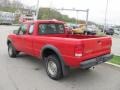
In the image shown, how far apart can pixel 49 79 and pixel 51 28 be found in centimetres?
221

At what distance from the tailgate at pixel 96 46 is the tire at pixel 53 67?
3.35ft

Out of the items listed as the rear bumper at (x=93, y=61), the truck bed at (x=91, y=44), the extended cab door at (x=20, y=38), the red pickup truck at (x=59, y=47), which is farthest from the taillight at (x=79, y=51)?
the extended cab door at (x=20, y=38)

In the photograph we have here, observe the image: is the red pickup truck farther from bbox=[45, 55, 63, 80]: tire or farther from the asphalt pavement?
the asphalt pavement

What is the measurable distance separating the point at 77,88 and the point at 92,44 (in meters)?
1.31

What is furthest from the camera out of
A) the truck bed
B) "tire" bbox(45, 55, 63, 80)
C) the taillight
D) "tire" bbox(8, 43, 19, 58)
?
"tire" bbox(8, 43, 19, 58)

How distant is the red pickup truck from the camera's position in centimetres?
538

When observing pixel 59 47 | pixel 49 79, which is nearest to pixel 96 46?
pixel 59 47

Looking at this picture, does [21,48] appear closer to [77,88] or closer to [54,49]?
[54,49]

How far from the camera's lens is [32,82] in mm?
5934

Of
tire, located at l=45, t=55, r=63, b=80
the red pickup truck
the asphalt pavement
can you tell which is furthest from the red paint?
the asphalt pavement

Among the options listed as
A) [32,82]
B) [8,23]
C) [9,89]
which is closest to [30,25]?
[32,82]

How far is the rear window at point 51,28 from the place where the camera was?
7.27m

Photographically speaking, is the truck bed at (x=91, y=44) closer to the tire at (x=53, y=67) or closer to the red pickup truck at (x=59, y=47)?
the red pickup truck at (x=59, y=47)

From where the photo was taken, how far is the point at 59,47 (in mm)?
5773
